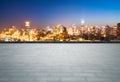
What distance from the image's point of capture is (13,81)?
580 cm

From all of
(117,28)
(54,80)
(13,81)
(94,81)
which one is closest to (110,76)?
(94,81)

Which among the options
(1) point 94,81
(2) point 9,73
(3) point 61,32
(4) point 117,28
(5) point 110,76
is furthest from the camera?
(3) point 61,32

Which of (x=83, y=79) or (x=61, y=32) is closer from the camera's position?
(x=83, y=79)

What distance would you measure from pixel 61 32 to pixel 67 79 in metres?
34.6

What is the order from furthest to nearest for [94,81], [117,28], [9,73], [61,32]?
[61,32] → [117,28] → [9,73] → [94,81]

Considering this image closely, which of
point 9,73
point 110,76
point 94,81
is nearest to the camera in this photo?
point 94,81

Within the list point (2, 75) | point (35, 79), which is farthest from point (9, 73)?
point (35, 79)

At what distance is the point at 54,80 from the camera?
5902mm

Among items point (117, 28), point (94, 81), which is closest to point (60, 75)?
point (94, 81)

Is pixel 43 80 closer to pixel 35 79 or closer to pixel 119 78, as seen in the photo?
pixel 35 79

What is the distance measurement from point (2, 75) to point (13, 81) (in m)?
0.83

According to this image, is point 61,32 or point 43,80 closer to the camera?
point 43,80

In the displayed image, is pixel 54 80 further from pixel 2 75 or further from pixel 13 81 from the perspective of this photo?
pixel 2 75

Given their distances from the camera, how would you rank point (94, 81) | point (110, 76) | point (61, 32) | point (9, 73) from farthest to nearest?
point (61, 32) < point (9, 73) < point (110, 76) < point (94, 81)
